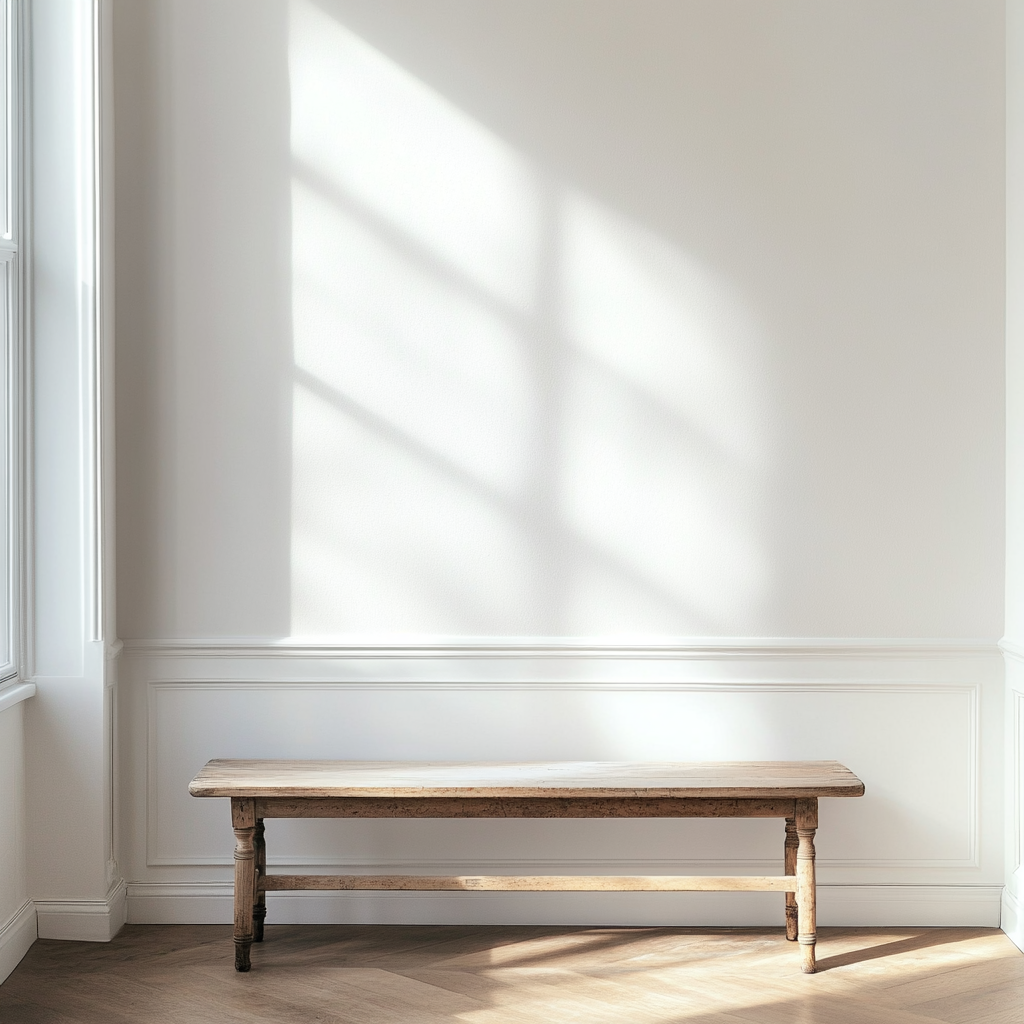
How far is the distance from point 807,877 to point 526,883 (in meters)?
0.80

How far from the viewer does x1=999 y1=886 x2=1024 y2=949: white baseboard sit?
316 cm

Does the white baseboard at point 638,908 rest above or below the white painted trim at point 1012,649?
below

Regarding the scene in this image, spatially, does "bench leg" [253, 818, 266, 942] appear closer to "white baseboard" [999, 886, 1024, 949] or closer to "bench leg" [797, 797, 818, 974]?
"bench leg" [797, 797, 818, 974]

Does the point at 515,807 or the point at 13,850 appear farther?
the point at 13,850

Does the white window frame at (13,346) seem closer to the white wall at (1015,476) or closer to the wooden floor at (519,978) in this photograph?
the wooden floor at (519,978)

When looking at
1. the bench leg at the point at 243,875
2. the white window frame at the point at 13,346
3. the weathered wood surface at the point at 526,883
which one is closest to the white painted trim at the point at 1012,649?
the weathered wood surface at the point at 526,883

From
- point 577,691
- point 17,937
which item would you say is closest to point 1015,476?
point 577,691

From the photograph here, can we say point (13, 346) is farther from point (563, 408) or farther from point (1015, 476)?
point (1015, 476)

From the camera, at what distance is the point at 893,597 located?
332cm

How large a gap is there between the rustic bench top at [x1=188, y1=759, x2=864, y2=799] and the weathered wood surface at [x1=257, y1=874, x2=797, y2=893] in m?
0.27

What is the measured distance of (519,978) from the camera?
2.94m

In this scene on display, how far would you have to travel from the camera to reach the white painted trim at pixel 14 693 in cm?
294

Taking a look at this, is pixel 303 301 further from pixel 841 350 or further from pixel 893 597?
pixel 893 597

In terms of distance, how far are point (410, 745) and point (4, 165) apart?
216cm
